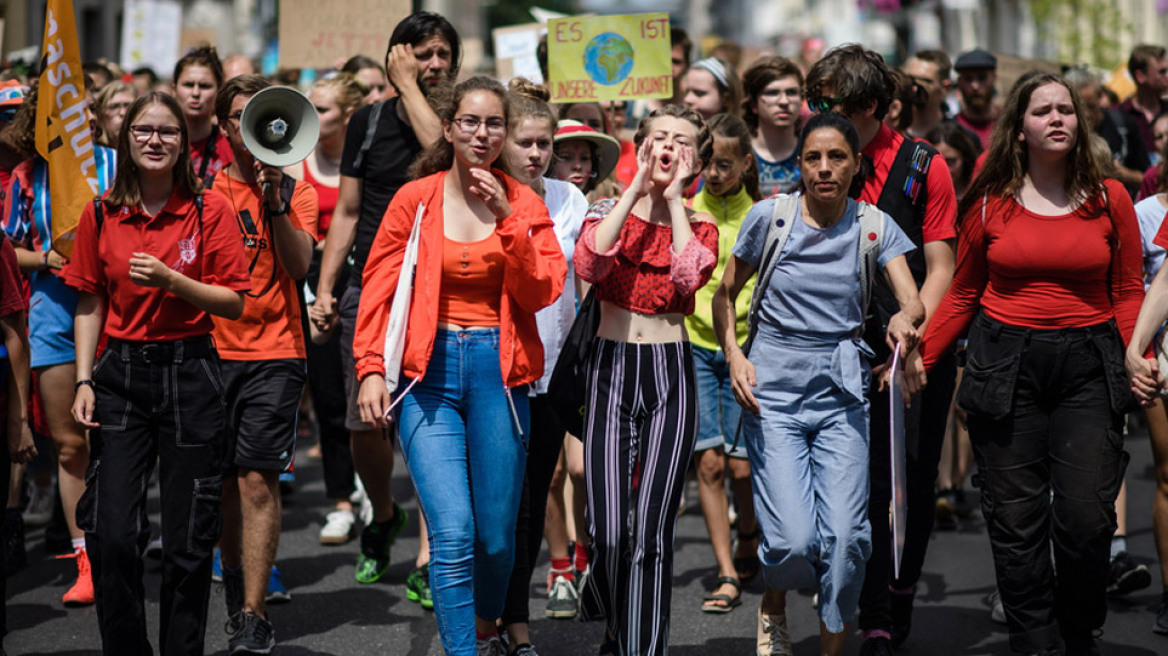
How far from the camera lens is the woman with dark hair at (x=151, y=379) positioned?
5.27 m

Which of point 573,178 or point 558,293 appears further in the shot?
point 573,178

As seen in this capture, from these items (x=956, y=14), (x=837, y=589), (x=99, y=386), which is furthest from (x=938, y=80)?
(x=956, y=14)

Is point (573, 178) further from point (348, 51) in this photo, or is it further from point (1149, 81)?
point (1149, 81)

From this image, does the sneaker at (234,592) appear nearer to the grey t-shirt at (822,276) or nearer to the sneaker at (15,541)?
the sneaker at (15,541)

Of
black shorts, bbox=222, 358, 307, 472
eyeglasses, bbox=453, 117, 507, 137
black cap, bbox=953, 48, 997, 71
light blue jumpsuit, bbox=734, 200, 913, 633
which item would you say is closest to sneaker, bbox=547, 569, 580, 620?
black shorts, bbox=222, 358, 307, 472

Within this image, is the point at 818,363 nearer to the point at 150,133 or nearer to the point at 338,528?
the point at 150,133

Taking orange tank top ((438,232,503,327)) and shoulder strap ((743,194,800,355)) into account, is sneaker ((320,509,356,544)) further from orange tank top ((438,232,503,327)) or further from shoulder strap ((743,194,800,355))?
shoulder strap ((743,194,800,355))

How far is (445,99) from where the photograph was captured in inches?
210

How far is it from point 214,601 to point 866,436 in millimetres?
3424

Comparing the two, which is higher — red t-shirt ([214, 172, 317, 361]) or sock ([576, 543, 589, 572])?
red t-shirt ([214, 172, 317, 361])

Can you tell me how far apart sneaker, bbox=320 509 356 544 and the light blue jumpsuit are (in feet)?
11.3

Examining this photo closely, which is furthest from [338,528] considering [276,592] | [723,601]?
[723,601]

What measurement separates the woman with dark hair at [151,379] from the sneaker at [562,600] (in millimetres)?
1842

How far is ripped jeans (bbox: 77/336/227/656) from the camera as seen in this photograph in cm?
525
